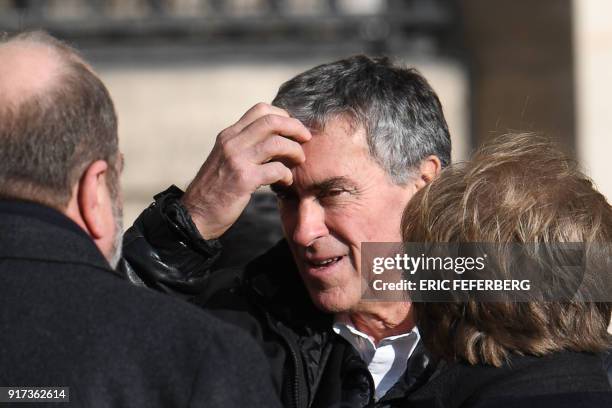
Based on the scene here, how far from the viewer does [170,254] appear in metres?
2.96

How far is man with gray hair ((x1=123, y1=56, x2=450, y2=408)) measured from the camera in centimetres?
290

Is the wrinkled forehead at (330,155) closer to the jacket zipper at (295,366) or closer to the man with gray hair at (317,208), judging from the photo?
the man with gray hair at (317,208)

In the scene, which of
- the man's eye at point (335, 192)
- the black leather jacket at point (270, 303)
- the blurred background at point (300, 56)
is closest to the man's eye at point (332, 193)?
the man's eye at point (335, 192)

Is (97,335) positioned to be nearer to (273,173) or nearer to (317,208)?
(273,173)

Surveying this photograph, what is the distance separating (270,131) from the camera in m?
2.85

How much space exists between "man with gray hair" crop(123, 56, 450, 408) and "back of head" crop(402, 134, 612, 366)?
631 mm

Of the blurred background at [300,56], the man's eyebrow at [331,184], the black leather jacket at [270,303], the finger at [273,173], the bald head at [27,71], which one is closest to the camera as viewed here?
the bald head at [27,71]

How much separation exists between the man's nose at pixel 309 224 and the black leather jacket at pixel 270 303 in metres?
0.16

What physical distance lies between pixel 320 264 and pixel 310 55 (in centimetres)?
328

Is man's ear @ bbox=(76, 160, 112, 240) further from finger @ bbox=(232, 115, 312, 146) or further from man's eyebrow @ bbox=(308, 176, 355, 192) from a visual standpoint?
man's eyebrow @ bbox=(308, 176, 355, 192)

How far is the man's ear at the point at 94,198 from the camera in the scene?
2059 millimetres

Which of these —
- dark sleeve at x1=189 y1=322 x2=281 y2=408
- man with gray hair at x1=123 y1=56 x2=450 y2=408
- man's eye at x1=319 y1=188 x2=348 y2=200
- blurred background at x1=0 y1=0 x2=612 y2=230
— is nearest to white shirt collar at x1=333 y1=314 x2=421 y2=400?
man with gray hair at x1=123 y1=56 x2=450 y2=408

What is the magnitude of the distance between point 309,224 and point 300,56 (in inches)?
128

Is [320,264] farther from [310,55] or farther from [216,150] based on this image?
[310,55]
